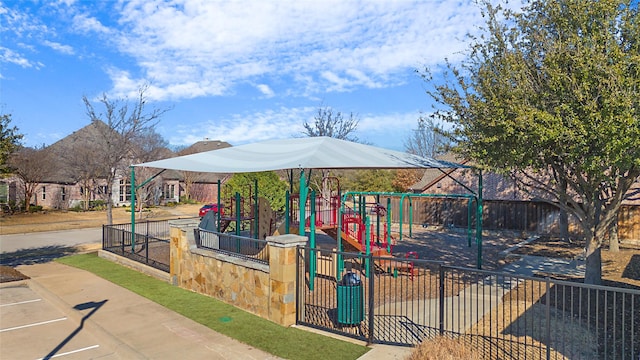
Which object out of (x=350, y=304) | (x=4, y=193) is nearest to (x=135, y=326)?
(x=350, y=304)

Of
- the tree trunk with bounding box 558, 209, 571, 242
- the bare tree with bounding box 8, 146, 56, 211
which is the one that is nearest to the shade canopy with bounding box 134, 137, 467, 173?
the tree trunk with bounding box 558, 209, 571, 242

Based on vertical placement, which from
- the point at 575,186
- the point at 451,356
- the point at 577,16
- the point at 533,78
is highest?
the point at 577,16

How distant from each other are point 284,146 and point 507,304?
7.84 metres

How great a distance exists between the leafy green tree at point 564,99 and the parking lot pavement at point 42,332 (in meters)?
8.18

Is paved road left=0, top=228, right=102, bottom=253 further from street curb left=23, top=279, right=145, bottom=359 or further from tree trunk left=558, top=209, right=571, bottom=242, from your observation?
tree trunk left=558, top=209, right=571, bottom=242

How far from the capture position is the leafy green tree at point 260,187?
2442cm

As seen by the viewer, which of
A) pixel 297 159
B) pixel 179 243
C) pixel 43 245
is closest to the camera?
pixel 297 159

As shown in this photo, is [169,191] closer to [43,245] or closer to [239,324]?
[43,245]

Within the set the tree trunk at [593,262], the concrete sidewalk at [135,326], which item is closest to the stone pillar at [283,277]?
the concrete sidewalk at [135,326]

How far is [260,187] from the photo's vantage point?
25.2 meters

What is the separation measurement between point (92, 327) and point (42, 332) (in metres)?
0.89

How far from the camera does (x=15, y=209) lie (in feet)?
107

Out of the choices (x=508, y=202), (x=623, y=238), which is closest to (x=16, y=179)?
(x=508, y=202)

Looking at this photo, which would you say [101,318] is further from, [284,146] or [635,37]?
[635,37]
